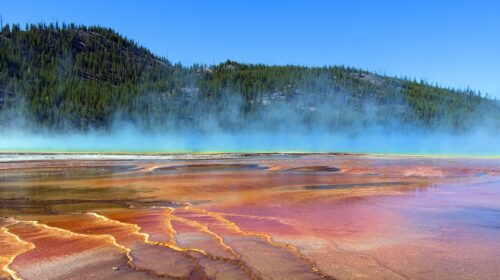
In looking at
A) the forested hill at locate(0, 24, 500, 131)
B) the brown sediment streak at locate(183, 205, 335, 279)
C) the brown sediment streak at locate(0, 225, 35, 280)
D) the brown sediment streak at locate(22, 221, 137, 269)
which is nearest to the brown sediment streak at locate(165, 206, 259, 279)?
the brown sediment streak at locate(183, 205, 335, 279)

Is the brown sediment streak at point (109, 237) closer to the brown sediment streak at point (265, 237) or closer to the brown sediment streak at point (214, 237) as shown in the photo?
the brown sediment streak at point (214, 237)

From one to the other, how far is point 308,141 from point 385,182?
90.4 meters

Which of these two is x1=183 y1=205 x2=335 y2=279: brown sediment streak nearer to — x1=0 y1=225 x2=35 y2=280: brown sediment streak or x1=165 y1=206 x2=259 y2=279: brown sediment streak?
x1=165 y1=206 x2=259 y2=279: brown sediment streak

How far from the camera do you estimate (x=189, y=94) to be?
128500 mm

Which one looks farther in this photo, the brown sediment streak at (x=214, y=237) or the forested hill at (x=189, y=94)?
the forested hill at (x=189, y=94)

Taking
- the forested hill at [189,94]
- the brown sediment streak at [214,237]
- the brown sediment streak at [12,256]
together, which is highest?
the forested hill at [189,94]

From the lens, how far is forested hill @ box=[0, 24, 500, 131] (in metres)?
106

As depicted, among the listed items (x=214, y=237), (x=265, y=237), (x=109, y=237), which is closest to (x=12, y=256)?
(x=109, y=237)

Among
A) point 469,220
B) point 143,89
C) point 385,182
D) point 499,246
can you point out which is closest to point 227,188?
point 385,182

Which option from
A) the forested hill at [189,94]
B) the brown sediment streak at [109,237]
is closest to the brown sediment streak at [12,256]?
the brown sediment streak at [109,237]

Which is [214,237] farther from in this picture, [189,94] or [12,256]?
[189,94]

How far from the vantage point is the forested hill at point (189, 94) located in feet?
349

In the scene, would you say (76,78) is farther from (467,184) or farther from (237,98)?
(467,184)

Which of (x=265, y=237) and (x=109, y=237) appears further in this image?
(x=265, y=237)
